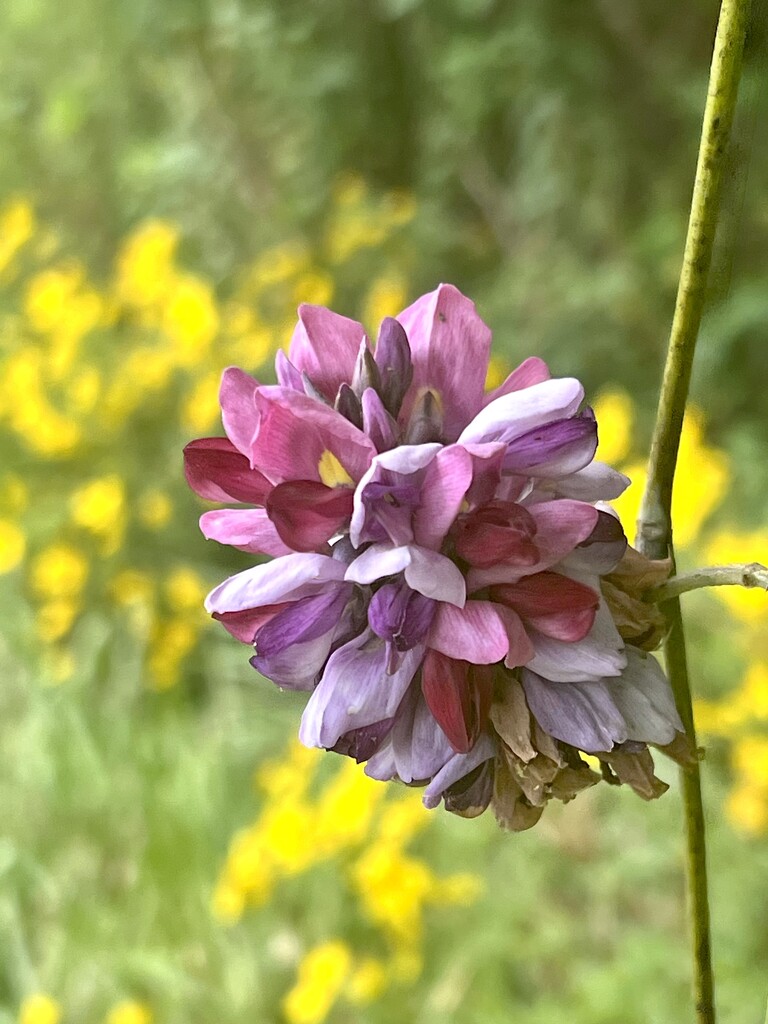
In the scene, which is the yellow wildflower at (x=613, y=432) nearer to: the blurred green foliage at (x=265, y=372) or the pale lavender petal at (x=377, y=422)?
the blurred green foliage at (x=265, y=372)

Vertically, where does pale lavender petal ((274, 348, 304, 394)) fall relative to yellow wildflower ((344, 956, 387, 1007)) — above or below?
above

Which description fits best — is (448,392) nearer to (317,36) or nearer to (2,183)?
(317,36)

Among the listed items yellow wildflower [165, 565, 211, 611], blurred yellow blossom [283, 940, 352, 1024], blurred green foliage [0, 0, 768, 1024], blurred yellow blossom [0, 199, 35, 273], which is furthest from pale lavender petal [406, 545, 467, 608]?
blurred yellow blossom [0, 199, 35, 273]

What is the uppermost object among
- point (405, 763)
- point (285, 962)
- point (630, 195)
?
point (630, 195)

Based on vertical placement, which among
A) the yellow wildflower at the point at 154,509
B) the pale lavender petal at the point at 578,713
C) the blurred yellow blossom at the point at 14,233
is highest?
the blurred yellow blossom at the point at 14,233

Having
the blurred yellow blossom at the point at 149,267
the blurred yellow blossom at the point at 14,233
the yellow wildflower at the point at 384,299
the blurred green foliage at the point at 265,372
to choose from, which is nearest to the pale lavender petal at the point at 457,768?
the blurred green foliage at the point at 265,372

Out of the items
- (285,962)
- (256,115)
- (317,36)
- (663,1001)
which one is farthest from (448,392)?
(256,115)

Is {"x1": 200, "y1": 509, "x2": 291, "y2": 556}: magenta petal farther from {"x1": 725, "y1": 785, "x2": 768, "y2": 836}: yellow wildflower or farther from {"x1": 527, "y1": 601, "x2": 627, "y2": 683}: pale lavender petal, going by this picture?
{"x1": 725, "y1": 785, "x2": 768, "y2": 836}: yellow wildflower
